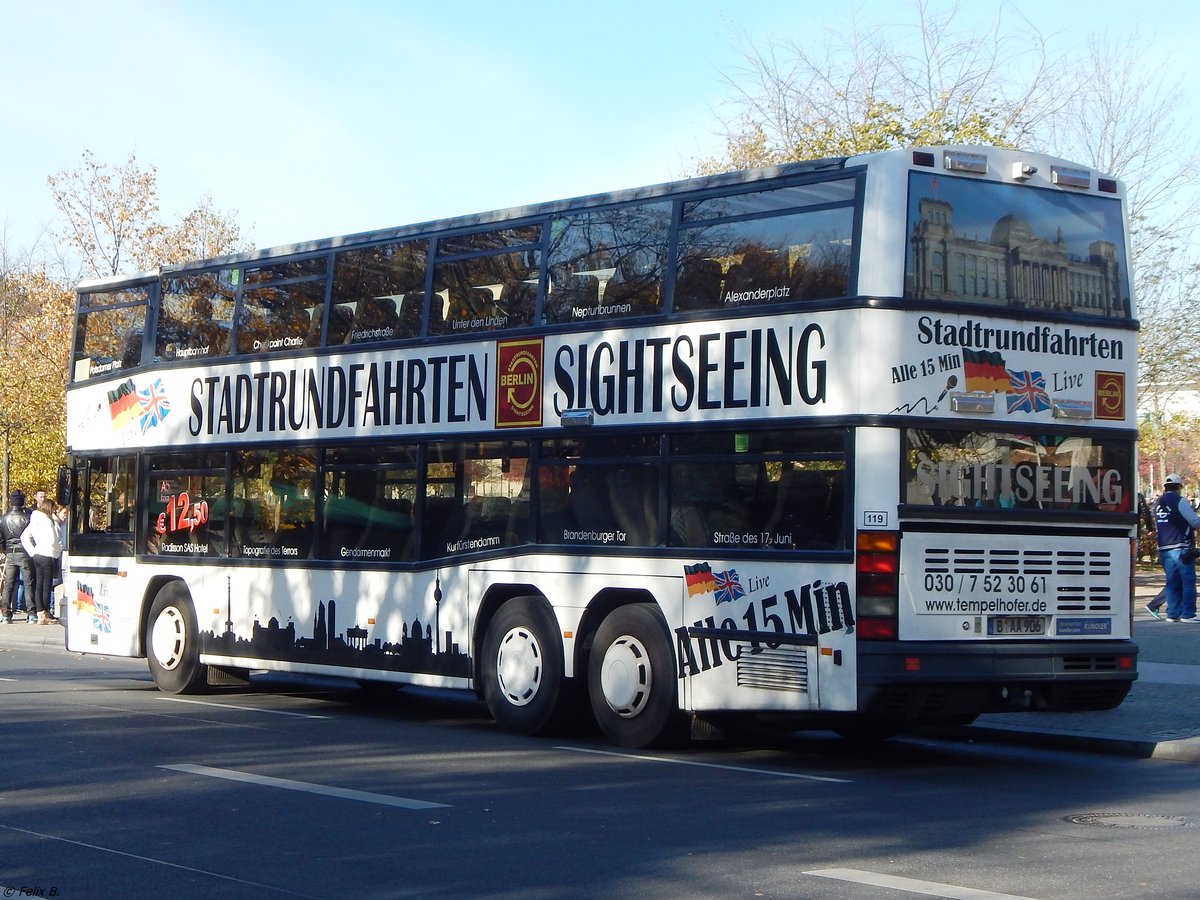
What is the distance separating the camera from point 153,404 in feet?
55.8

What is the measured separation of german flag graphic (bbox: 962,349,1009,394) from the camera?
1122cm

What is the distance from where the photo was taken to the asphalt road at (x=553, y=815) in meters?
7.24

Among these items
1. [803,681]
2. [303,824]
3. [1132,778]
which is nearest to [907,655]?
[803,681]

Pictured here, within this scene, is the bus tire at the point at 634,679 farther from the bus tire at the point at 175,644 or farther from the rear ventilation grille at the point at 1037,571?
the bus tire at the point at 175,644

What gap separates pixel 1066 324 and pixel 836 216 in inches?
71.9

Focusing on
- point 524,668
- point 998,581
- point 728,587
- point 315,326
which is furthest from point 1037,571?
point 315,326

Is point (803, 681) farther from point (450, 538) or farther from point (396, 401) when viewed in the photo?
point (396, 401)

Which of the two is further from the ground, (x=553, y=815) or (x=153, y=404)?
(x=153, y=404)

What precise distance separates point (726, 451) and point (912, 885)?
503cm

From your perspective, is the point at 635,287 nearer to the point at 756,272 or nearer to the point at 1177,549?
the point at 756,272

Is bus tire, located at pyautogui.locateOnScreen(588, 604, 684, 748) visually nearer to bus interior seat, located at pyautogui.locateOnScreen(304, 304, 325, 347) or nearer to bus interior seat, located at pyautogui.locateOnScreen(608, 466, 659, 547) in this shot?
bus interior seat, located at pyautogui.locateOnScreen(608, 466, 659, 547)

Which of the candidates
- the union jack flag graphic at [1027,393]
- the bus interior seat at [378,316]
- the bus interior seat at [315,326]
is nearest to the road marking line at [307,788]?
the union jack flag graphic at [1027,393]

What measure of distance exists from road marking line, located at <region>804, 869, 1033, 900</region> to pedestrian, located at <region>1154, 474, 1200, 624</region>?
15.9 metres

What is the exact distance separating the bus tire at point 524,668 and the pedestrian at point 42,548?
14454 millimetres
